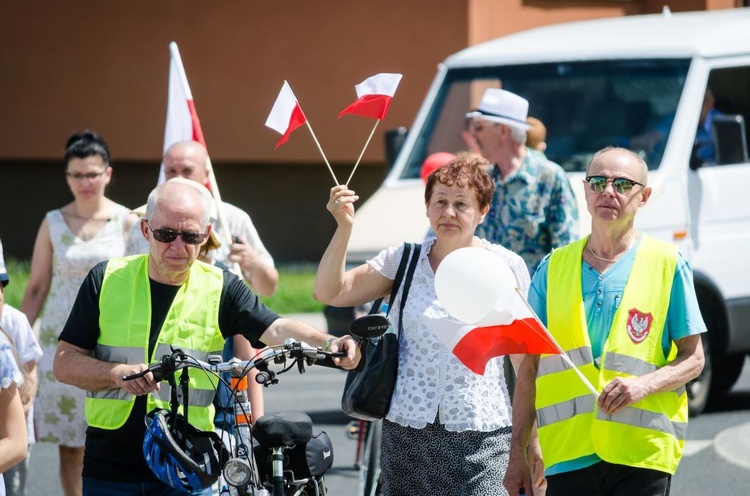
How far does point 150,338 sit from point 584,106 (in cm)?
641

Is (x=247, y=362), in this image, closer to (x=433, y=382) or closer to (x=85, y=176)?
(x=433, y=382)

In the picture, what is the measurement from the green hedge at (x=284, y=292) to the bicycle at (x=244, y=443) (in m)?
10.9

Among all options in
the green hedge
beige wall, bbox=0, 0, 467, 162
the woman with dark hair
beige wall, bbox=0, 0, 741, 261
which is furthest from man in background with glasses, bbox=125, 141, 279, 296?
beige wall, bbox=0, 0, 467, 162

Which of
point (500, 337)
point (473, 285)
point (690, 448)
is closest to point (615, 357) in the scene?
point (500, 337)

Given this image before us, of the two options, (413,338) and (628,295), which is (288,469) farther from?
(628,295)

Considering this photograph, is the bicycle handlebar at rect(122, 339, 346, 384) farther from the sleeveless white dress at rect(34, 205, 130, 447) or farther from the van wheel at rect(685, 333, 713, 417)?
the van wheel at rect(685, 333, 713, 417)

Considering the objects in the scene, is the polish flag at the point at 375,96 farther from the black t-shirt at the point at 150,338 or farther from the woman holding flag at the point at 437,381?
the black t-shirt at the point at 150,338

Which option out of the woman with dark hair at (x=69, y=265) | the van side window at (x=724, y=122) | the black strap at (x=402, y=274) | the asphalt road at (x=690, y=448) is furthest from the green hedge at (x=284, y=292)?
the black strap at (x=402, y=274)

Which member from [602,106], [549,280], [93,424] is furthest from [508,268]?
[602,106]

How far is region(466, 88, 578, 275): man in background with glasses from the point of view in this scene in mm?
7543

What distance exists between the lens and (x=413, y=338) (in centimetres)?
532

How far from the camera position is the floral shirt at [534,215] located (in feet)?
24.7

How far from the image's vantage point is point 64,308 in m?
7.68

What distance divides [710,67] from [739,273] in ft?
4.96
